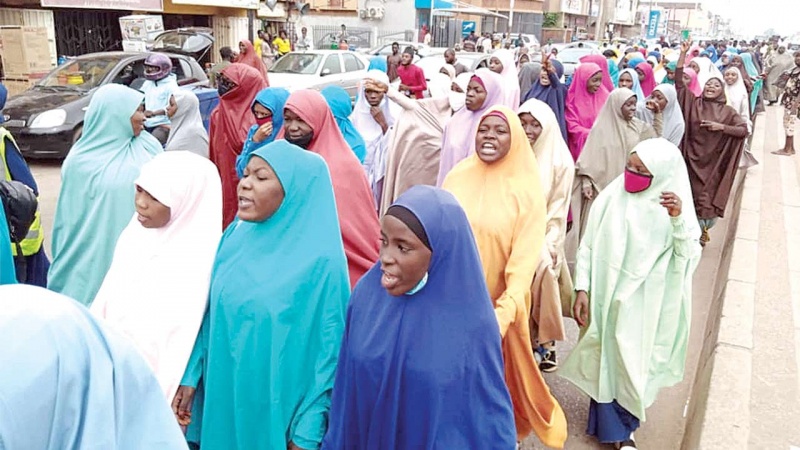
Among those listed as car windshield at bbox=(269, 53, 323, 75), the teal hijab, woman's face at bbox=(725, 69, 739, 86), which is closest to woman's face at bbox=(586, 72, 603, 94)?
woman's face at bbox=(725, 69, 739, 86)

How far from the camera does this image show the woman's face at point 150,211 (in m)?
2.62

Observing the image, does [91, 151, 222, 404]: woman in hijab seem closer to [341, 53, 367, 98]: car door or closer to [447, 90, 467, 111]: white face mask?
[447, 90, 467, 111]: white face mask

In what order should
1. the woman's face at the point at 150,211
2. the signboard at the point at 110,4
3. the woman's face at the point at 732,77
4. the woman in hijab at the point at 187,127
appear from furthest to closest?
the signboard at the point at 110,4
the woman's face at the point at 732,77
the woman in hijab at the point at 187,127
the woman's face at the point at 150,211

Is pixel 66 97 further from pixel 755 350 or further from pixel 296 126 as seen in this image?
pixel 755 350

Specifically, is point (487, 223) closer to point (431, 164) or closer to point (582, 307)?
point (582, 307)

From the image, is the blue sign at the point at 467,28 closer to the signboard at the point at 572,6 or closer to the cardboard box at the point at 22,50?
the signboard at the point at 572,6

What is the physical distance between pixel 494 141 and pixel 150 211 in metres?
1.72

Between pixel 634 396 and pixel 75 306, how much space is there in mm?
2874

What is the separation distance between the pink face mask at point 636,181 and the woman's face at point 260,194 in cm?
193

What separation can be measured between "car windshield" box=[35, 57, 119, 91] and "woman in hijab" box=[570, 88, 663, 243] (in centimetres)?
727

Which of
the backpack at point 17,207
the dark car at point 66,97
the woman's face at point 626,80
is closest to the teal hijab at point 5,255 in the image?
the backpack at point 17,207

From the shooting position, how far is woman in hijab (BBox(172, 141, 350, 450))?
95.3 inches

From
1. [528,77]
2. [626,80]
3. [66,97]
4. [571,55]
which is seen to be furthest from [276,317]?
[571,55]

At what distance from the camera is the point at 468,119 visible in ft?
16.8
